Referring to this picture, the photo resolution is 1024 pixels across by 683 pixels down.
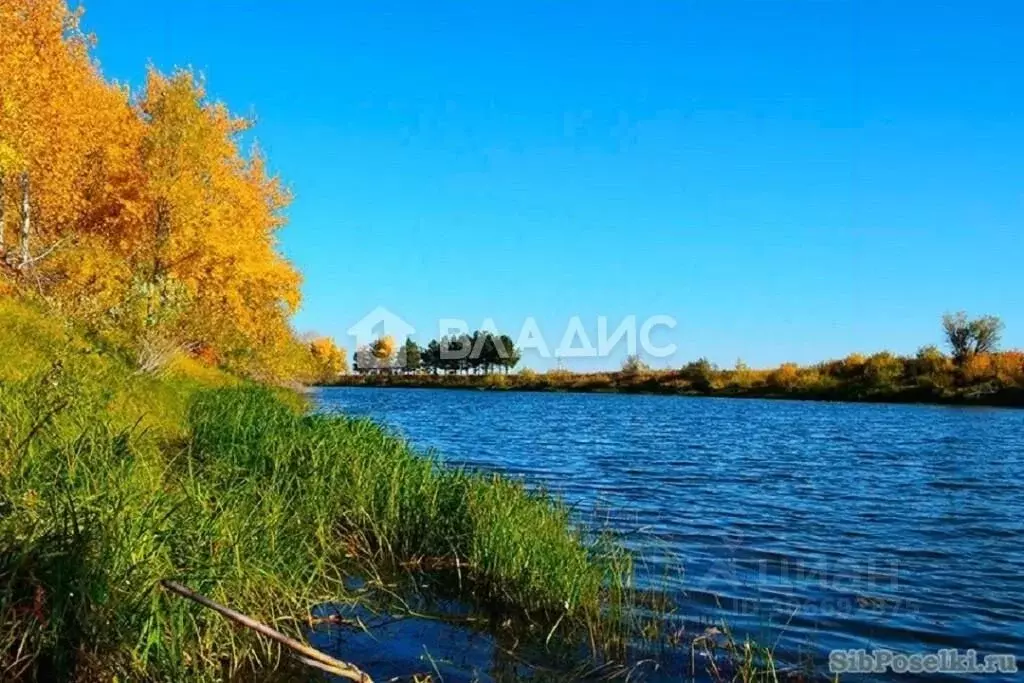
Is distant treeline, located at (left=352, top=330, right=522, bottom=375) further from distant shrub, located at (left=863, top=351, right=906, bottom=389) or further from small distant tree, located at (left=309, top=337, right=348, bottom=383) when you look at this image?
distant shrub, located at (left=863, top=351, right=906, bottom=389)

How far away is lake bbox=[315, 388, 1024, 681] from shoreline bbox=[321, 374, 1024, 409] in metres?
37.9

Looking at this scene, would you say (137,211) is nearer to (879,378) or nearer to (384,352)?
(879,378)

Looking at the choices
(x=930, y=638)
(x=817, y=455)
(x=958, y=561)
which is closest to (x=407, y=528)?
(x=930, y=638)

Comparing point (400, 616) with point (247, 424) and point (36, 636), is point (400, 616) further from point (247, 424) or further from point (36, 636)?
point (247, 424)

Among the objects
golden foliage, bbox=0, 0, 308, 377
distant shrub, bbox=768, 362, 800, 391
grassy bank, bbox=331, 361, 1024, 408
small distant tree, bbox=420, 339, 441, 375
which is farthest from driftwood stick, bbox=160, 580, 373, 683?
small distant tree, bbox=420, 339, 441, 375

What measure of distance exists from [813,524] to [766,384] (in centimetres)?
7881

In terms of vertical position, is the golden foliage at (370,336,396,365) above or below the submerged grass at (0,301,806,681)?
above

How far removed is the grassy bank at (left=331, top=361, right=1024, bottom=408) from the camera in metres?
66.1

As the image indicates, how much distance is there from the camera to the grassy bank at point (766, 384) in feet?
217

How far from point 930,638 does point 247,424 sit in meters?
10.0

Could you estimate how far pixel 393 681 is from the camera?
585cm

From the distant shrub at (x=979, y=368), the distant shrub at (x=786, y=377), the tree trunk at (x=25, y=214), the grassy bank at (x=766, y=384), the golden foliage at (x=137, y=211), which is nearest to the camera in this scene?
the golden foliage at (x=137, y=211)

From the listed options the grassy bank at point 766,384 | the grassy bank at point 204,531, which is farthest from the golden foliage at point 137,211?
the grassy bank at point 766,384

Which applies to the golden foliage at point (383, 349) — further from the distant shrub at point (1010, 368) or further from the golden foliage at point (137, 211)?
the golden foliage at point (137, 211)
